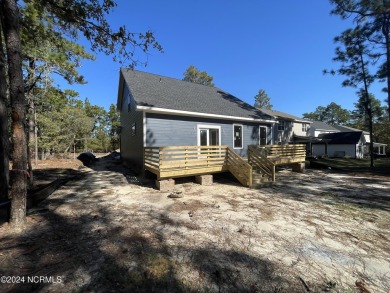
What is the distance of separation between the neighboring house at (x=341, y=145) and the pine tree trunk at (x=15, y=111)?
3091 cm

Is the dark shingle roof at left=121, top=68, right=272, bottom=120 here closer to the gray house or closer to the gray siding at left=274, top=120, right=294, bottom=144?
the gray house

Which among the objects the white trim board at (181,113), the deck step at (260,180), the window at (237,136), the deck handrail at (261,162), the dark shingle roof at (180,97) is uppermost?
the dark shingle roof at (180,97)

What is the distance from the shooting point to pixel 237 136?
12.6 metres

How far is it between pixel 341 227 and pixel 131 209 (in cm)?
517

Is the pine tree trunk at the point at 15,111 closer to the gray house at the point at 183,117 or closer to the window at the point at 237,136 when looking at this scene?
the gray house at the point at 183,117

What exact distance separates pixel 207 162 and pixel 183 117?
3.02 metres

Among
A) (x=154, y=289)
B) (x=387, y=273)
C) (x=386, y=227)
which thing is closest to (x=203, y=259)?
(x=154, y=289)

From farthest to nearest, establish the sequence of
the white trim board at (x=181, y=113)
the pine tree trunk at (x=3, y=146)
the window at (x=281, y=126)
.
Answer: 1. the window at (x=281, y=126)
2. the white trim board at (x=181, y=113)
3. the pine tree trunk at (x=3, y=146)

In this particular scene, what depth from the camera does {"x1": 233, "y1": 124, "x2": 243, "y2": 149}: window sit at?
1238 cm

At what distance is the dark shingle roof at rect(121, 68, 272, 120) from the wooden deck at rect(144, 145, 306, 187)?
2498mm

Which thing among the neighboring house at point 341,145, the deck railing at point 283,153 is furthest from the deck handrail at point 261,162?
the neighboring house at point 341,145

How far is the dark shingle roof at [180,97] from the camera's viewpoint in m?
10.2

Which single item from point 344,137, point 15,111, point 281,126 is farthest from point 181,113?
point 344,137

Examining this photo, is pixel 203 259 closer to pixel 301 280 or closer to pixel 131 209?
pixel 301 280
